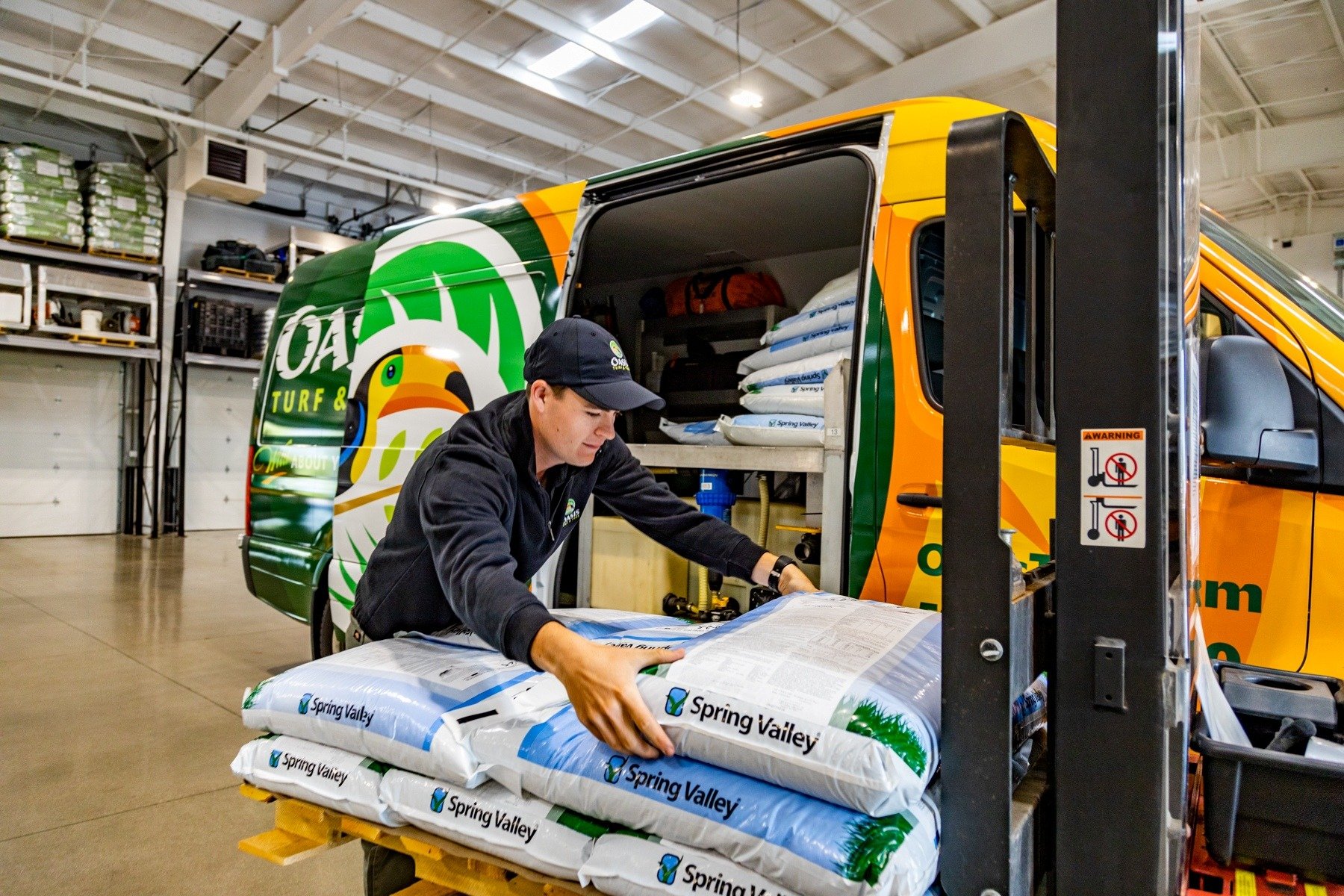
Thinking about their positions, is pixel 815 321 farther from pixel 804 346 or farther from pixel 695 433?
pixel 695 433

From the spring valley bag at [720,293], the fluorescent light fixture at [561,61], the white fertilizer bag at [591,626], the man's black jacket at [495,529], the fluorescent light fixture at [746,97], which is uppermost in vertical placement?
the fluorescent light fixture at [561,61]

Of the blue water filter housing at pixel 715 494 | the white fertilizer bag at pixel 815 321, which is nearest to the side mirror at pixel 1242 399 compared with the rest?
the white fertilizer bag at pixel 815 321

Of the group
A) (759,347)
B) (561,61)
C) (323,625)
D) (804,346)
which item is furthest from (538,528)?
(561,61)

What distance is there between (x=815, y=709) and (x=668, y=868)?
33 centimetres

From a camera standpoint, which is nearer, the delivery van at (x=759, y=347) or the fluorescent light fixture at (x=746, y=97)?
the delivery van at (x=759, y=347)

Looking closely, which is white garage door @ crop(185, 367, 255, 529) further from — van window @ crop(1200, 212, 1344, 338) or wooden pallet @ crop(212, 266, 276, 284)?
van window @ crop(1200, 212, 1344, 338)

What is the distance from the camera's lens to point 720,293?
448cm

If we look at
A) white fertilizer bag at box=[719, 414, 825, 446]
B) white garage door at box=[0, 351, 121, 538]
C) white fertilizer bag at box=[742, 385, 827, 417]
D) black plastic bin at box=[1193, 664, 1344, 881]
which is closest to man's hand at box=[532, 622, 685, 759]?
black plastic bin at box=[1193, 664, 1344, 881]

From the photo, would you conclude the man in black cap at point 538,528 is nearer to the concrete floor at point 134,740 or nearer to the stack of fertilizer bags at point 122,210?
the concrete floor at point 134,740

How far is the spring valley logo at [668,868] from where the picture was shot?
4.09 feet

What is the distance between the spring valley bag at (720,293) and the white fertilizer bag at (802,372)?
1229mm

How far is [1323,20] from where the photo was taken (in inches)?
293

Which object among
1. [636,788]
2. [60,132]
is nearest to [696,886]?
[636,788]

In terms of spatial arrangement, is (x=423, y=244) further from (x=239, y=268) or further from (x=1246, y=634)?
(x=239, y=268)
